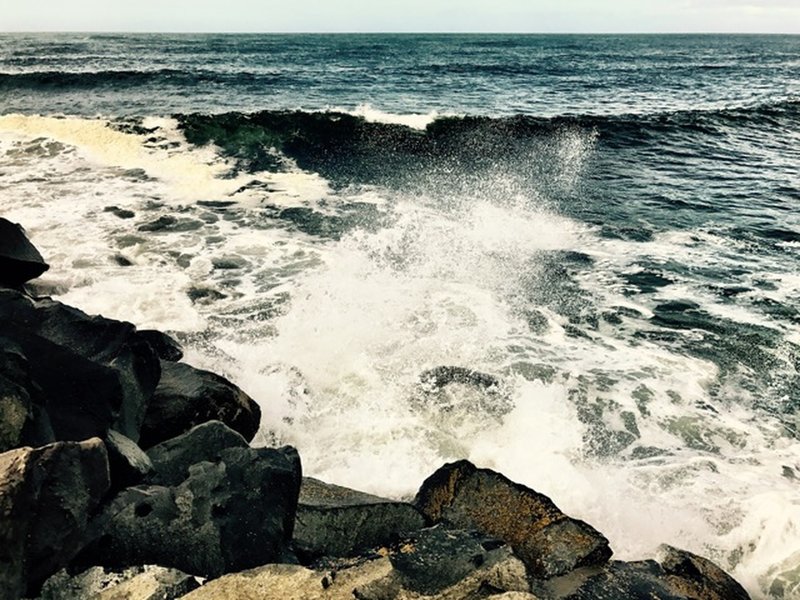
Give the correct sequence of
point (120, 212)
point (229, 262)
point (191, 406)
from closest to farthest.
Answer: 1. point (191, 406)
2. point (229, 262)
3. point (120, 212)

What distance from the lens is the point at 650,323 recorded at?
7.17m

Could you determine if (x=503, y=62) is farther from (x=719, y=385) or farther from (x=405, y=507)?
(x=405, y=507)

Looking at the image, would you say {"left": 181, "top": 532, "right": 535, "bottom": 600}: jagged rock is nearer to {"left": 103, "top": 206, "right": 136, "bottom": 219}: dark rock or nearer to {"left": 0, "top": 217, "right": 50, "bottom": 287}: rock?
{"left": 0, "top": 217, "right": 50, "bottom": 287}: rock

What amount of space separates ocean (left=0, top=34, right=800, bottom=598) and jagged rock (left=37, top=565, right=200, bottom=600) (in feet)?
6.41

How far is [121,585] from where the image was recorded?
8.48 ft

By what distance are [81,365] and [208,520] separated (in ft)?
4.57

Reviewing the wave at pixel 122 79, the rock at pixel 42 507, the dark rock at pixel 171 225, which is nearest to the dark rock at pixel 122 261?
the dark rock at pixel 171 225

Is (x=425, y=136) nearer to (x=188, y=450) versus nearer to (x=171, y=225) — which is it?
(x=171, y=225)

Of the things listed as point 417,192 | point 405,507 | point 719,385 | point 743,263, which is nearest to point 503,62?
point 417,192

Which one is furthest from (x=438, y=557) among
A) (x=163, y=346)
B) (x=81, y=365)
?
(x=163, y=346)

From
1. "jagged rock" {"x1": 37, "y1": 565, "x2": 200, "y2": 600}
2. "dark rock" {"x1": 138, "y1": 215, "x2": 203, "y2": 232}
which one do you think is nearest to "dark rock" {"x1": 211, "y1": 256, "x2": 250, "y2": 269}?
"dark rock" {"x1": 138, "y1": 215, "x2": 203, "y2": 232}

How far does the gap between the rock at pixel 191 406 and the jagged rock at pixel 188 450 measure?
1.82ft

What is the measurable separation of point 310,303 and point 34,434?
13.9 ft

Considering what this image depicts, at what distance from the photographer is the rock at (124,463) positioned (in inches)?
128
